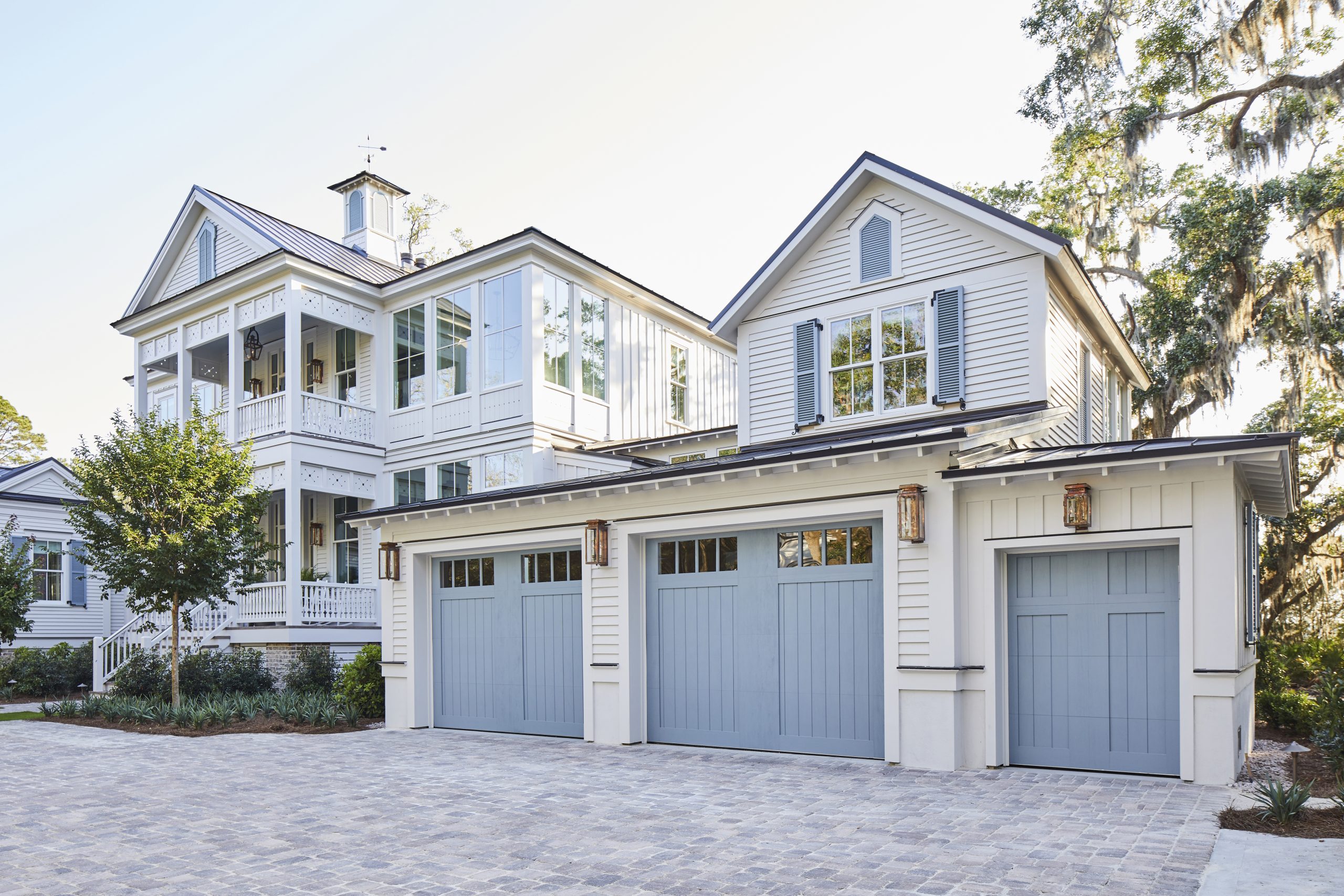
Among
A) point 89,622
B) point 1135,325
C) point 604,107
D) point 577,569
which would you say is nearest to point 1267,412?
point 1135,325

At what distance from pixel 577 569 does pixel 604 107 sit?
8604 mm

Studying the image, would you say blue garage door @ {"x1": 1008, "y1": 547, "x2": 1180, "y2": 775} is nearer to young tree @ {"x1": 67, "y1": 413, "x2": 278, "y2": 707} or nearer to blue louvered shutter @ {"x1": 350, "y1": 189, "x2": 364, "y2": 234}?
young tree @ {"x1": 67, "y1": 413, "x2": 278, "y2": 707}

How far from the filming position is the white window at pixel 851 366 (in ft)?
44.5

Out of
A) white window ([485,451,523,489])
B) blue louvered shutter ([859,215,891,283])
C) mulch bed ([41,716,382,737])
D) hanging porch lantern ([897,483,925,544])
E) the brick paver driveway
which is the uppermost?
blue louvered shutter ([859,215,891,283])

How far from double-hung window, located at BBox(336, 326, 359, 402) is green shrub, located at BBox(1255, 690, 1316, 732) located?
54.9 feet

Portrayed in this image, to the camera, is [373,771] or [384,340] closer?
[373,771]

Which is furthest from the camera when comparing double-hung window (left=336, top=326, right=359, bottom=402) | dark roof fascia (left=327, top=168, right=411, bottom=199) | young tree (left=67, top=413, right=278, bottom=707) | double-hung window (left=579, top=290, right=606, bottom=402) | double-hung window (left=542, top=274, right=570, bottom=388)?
dark roof fascia (left=327, top=168, right=411, bottom=199)

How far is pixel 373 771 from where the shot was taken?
32.7ft

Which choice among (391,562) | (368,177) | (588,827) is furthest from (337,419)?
(588,827)

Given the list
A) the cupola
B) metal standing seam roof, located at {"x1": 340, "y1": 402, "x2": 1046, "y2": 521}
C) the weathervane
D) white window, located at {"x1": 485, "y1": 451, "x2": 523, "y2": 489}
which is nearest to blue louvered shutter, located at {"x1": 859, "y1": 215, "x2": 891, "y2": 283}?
metal standing seam roof, located at {"x1": 340, "y1": 402, "x2": 1046, "y2": 521}

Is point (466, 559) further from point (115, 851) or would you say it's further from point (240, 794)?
point (115, 851)

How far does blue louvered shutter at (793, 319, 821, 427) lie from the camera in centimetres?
1391

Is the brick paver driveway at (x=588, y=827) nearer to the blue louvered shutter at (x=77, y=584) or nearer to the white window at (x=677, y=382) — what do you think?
the white window at (x=677, y=382)

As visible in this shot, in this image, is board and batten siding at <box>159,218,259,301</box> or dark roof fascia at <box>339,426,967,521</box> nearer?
dark roof fascia at <box>339,426,967,521</box>
